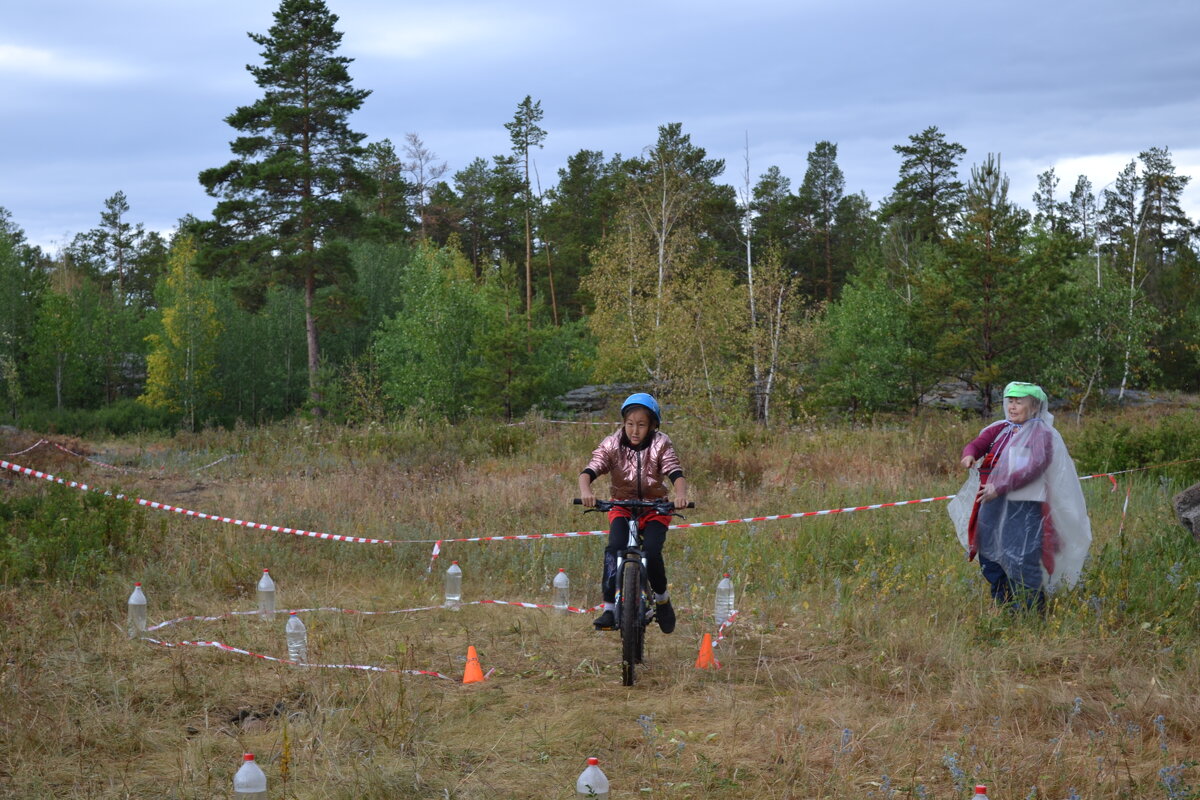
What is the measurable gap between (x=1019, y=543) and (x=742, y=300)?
22915 mm

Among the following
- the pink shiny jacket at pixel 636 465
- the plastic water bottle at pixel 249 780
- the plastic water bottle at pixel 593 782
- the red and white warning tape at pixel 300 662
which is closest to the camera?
the plastic water bottle at pixel 593 782

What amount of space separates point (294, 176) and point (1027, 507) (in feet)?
111

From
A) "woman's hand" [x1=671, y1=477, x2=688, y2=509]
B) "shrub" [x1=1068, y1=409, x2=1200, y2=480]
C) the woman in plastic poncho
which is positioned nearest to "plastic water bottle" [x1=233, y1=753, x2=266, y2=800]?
"woman's hand" [x1=671, y1=477, x2=688, y2=509]

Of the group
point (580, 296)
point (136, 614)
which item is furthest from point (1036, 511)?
point (580, 296)

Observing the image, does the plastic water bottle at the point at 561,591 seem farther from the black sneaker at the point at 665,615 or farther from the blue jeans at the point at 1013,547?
the blue jeans at the point at 1013,547

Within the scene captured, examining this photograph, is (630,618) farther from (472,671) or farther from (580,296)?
(580,296)

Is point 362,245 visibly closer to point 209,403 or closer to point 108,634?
point 209,403

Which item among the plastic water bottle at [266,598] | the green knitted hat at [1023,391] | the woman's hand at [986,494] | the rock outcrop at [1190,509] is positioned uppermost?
the green knitted hat at [1023,391]

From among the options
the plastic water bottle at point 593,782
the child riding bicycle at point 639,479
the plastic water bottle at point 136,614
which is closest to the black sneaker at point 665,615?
the child riding bicycle at point 639,479

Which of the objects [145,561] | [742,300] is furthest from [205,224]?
[145,561]

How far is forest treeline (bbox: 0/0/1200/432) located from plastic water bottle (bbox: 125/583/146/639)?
63.9ft

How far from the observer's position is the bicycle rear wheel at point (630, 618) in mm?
6289

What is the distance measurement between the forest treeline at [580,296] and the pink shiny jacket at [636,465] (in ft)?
62.6

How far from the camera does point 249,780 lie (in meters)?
3.94
